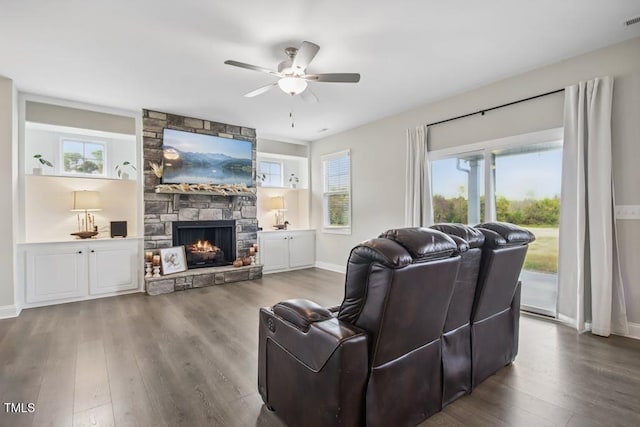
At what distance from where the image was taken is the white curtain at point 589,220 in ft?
9.64

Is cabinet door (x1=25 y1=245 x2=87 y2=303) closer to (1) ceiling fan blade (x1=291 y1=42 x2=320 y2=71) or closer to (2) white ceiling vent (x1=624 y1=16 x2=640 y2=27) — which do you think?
(1) ceiling fan blade (x1=291 y1=42 x2=320 y2=71)

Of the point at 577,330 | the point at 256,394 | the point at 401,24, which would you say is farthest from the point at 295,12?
the point at 577,330

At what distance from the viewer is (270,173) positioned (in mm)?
6820

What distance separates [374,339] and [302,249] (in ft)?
17.1

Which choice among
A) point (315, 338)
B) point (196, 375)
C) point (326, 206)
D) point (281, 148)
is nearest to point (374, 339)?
point (315, 338)

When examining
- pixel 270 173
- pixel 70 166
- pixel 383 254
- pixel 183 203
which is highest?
pixel 270 173

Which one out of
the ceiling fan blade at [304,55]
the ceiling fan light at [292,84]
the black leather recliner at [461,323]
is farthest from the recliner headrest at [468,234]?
the ceiling fan light at [292,84]

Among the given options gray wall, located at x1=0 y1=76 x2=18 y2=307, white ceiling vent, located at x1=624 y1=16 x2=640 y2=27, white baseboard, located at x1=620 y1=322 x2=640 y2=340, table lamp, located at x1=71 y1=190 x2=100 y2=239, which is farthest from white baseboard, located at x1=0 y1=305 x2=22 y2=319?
white ceiling vent, located at x1=624 y1=16 x2=640 y2=27

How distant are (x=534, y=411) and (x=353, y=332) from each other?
1.37 meters

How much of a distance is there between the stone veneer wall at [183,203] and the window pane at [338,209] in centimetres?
161

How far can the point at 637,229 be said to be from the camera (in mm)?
2889

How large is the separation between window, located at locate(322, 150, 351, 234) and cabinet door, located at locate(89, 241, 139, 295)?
3544 mm

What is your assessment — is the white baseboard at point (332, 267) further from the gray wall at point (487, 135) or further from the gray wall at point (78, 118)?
the gray wall at point (78, 118)

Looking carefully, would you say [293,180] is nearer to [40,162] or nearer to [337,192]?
[337,192]
